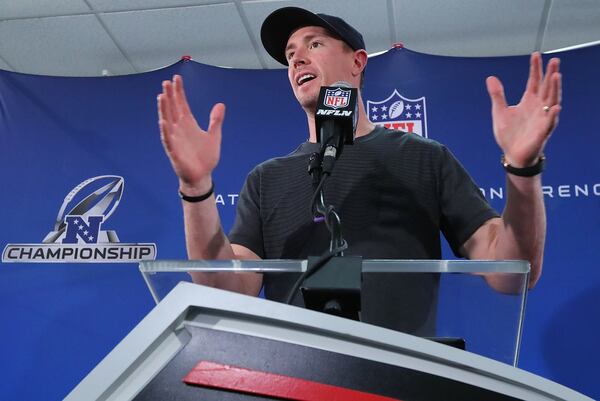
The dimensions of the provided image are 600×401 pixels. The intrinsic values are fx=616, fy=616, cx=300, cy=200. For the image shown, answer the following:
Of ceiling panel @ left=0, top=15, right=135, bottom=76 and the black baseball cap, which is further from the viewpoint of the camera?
ceiling panel @ left=0, top=15, right=135, bottom=76

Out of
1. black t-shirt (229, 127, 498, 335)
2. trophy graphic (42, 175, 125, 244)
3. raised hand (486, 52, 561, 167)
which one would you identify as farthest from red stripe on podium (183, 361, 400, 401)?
trophy graphic (42, 175, 125, 244)

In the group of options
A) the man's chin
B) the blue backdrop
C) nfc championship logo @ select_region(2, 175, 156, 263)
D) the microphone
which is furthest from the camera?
nfc championship logo @ select_region(2, 175, 156, 263)

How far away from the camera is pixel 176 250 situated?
2.29 meters

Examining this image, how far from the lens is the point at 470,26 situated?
9.75 feet

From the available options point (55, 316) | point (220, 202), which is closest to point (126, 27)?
point (220, 202)

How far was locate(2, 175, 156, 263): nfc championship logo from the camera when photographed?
2309 mm

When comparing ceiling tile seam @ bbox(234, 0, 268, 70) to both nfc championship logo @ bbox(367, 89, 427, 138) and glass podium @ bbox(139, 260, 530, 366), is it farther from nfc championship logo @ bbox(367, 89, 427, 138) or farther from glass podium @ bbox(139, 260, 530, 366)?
glass podium @ bbox(139, 260, 530, 366)

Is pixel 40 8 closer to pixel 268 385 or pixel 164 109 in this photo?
pixel 164 109

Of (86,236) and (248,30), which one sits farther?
(248,30)

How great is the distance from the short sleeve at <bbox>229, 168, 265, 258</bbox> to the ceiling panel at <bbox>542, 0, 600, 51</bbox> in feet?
7.12

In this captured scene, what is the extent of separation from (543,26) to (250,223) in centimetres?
235

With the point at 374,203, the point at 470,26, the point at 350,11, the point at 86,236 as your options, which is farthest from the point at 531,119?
the point at 470,26

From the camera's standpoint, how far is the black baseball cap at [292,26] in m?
1.27

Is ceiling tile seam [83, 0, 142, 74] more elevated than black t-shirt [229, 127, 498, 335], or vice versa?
ceiling tile seam [83, 0, 142, 74]
